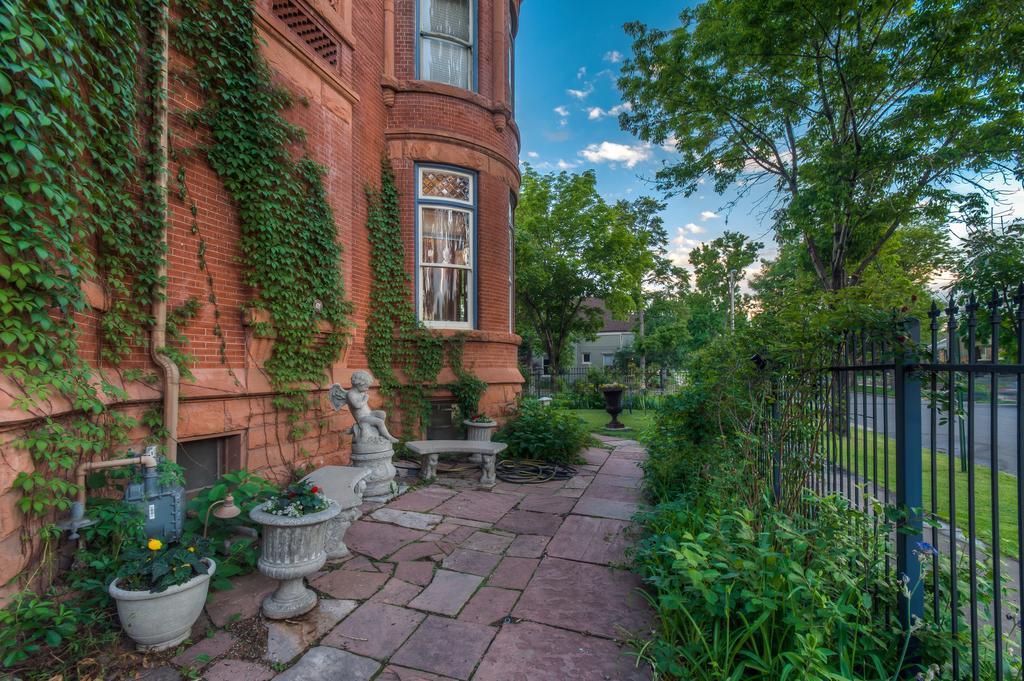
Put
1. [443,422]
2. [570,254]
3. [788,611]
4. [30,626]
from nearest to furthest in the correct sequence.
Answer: [788,611]
[30,626]
[443,422]
[570,254]

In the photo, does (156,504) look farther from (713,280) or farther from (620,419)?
(713,280)

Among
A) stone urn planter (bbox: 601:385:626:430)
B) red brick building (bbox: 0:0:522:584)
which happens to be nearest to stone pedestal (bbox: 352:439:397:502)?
red brick building (bbox: 0:0:522:584)

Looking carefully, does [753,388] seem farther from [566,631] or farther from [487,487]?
[487,487]

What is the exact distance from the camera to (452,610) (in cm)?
317

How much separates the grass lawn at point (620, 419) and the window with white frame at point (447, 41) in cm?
680

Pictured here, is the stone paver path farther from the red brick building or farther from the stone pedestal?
the red brick building

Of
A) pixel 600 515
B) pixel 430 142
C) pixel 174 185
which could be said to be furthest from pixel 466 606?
pixel 430 142

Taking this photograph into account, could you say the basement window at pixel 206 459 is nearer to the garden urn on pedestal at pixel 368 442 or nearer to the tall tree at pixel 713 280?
the garden urn on pedestal at pixel 368 442

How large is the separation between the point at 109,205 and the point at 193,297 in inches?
44.5

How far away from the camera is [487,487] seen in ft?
20.2

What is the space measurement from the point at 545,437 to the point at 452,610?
4553 mm

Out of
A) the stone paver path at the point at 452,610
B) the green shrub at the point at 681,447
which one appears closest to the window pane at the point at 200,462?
the stone paver path at the point at 452,610

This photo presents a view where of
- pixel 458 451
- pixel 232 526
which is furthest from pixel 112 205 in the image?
pixel 458 451

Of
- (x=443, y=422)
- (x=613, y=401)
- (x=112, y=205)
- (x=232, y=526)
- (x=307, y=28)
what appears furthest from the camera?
(x=613, y=401)
